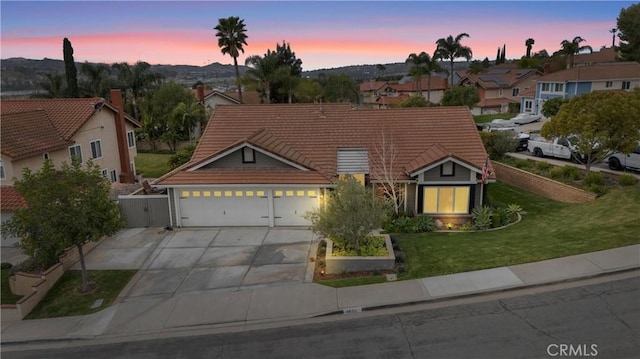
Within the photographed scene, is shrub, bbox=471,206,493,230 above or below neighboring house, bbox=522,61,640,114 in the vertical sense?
below

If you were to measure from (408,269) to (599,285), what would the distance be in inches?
221

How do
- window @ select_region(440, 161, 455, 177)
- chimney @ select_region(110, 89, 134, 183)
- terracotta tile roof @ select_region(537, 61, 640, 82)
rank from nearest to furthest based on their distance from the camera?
window @ select_region(440, 161, 455, 177) → chimney @ select_region(110, 89, 134, 183) → terracotta tile roof @ select_region(537, 61, 640, 82)

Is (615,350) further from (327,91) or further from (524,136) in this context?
(327,91)

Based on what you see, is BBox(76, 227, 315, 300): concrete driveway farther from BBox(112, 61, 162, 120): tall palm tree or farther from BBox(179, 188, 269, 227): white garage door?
BBox(112, 61, 162, 120): tall palm tree

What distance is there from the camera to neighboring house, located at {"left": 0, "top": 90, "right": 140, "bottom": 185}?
24.4 metres

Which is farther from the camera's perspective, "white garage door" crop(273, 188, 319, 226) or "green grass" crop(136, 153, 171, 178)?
"green grass" crop(136, 153, 171, 178)

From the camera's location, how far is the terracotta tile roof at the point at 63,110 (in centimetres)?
2880

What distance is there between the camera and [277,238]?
2042 cm

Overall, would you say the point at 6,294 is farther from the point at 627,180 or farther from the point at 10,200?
the point at 627,180

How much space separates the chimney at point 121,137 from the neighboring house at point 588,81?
46450 millimetres

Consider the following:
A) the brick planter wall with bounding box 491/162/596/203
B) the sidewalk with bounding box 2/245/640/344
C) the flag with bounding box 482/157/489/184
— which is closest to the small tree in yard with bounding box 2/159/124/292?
the sidewalk with bounding box 2/245/640/344

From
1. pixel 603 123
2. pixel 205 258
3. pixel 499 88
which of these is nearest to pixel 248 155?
pixel 205 258

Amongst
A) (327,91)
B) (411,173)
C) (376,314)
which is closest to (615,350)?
(376,314)

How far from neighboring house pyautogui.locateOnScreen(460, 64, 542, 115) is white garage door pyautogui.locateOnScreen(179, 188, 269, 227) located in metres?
52.2
